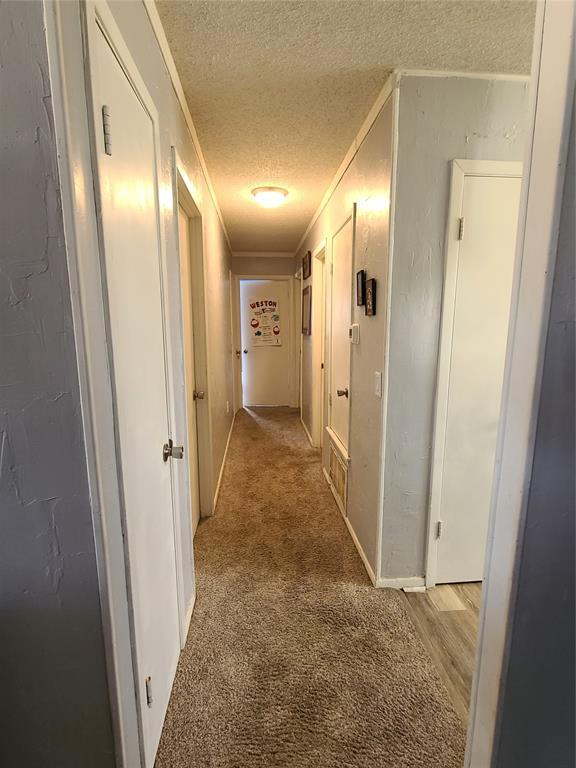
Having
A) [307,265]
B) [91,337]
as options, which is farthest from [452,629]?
[307,265]

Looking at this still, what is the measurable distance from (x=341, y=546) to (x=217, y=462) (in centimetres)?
120

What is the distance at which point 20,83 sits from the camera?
62cm

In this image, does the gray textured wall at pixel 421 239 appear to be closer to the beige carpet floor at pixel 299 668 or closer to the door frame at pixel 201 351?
the beige carpet floor at pixel 299 668

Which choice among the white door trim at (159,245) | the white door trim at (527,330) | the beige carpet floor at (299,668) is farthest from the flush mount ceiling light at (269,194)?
the beige carpet floor at (299,668)

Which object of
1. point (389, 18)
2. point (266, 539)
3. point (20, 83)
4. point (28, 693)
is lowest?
point (266, 539)

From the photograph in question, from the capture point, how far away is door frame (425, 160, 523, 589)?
1565mm

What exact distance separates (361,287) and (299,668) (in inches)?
70.7

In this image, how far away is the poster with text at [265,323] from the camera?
550 centimetres

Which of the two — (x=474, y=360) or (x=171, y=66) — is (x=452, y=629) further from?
(x=171, y=66)

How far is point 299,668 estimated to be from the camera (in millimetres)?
1444

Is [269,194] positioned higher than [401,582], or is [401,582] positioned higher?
[269,194]

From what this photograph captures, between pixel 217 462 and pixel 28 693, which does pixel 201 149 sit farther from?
pixel 28 693

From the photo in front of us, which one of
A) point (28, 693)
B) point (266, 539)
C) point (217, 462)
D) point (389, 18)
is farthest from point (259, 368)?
point (28, 693)

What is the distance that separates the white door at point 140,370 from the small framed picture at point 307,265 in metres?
2.86
